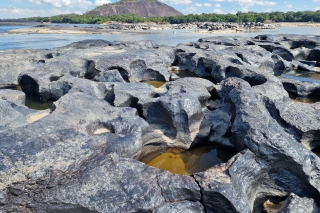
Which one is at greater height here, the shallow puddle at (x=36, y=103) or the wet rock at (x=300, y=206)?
the wet rock at (x=300, y=206)

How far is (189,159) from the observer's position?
18.9 feet

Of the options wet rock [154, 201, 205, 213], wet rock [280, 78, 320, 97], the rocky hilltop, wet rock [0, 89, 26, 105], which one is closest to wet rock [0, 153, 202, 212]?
wet rock [154, 201, 205, 213]

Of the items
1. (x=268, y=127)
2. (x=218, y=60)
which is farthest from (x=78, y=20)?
(x=268, y=127)

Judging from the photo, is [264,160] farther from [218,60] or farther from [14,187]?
[218,60]

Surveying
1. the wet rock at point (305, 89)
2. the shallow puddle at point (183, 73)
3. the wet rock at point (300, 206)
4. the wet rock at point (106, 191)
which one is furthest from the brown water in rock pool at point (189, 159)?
the shallow puddle at point (183, 73)

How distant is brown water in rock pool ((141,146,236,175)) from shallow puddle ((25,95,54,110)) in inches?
180

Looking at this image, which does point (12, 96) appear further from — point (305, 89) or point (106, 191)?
point (305, 89)

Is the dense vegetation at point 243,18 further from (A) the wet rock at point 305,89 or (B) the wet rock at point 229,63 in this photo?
(A) the wet rock at point 305,89

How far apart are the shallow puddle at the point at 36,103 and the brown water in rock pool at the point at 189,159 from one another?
4.58 m

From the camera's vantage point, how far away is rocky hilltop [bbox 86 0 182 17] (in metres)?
158

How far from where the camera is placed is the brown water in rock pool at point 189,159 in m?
5.48

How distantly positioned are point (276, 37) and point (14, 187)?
2057 centimetres

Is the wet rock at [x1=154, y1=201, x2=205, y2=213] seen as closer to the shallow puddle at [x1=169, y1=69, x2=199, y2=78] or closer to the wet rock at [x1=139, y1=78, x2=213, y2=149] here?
the wet rock at [x1=139, y1=78, x2=213, y2=149]

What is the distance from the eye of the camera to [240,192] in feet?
13.1
